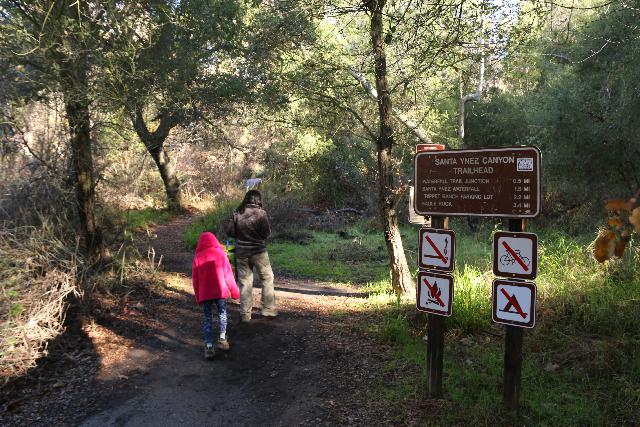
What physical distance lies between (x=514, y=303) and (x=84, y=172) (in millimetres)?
7378

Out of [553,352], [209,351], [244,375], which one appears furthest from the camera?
[209,351]

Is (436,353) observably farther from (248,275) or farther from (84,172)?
(84,172)

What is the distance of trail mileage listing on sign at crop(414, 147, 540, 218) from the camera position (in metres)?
3.78

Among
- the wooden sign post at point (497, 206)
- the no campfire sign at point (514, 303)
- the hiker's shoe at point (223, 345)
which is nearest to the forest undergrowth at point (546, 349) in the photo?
the wooden sign post at point (497, 206)

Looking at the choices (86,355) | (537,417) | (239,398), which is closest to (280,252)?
(86,355)

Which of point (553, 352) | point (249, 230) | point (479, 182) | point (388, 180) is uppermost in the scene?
point (388, 180)

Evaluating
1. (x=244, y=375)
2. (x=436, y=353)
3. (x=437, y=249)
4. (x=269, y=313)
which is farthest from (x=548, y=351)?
(x=269, y=313)

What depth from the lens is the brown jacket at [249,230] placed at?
714 centimetres

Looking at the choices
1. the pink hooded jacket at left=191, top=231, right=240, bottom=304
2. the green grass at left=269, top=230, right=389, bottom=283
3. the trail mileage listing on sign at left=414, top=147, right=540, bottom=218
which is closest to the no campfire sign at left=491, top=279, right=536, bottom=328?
the trail mileage listing on sign at left=414, top=147, right=540, bottom=218

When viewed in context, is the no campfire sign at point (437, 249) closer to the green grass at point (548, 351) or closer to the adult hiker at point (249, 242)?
the green grass at point (548, 351)

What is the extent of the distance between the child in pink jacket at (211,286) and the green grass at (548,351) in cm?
194

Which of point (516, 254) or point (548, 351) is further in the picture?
point (548, 351)

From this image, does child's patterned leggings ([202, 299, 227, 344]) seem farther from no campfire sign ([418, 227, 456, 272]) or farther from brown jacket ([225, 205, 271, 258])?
no campfire sign ([418, 227, 456, 272])

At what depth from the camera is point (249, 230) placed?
7156 millimetres
